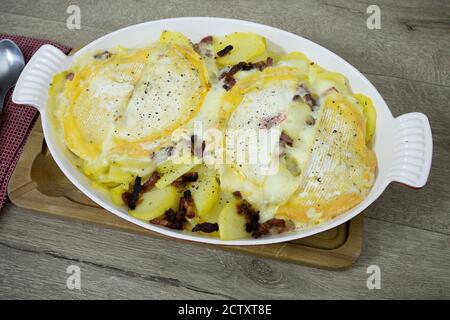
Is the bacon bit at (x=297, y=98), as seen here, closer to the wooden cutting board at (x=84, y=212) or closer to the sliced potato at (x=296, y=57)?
the sliced potato at (x=296, y=57)

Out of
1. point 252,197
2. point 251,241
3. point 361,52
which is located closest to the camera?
point 251,241

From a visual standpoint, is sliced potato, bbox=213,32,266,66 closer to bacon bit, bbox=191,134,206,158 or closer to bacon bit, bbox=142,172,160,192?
bacon bit, bbox=191,134,206,158

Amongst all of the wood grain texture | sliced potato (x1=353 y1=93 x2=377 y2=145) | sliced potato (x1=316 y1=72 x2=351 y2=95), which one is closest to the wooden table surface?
the wood grain texture

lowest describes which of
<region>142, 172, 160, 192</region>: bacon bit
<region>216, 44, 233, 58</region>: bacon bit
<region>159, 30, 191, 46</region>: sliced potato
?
<region>142, 172, 160, 192</region>: bacon bit

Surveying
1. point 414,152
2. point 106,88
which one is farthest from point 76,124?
point 414,152

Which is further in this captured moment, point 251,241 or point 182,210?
point 182,210

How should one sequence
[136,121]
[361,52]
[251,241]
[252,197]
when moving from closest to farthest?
[251,241] → [252,197] → [136,121] → [361,52]
